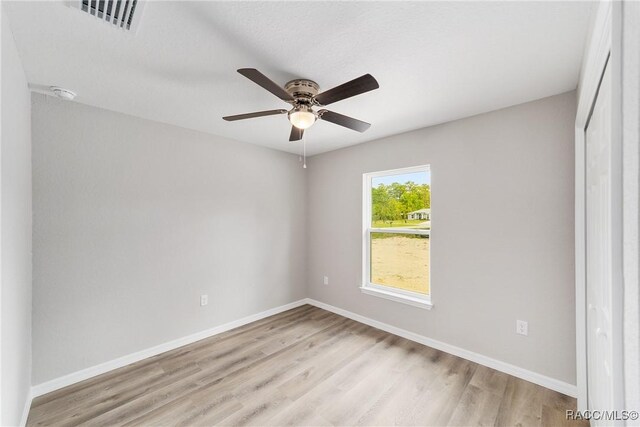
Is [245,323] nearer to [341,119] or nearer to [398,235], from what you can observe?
[398,235]

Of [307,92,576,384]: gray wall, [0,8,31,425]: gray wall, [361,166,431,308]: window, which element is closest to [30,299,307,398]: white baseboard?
[0,8,31,425]: gray wall

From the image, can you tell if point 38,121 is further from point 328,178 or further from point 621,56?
point 621,56

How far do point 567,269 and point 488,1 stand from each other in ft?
6.63

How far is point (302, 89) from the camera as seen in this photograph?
186 centimetres

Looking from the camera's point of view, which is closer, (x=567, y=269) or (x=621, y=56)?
(x=621, y=56)

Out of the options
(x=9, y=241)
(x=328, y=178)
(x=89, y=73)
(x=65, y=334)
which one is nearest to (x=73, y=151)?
(x=89, y=73)

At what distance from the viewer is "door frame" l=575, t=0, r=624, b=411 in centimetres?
70

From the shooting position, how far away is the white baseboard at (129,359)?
214cm

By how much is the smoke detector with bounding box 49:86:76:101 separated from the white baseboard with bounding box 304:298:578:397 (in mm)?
3632

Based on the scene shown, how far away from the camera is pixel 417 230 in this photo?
3.08 metres

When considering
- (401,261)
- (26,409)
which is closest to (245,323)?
(26,409)

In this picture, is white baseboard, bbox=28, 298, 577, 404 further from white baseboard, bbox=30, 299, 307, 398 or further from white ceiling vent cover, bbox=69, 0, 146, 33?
white ceiling vent cover, bbox=69, 0, 146, 33

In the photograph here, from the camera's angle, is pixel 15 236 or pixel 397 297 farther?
pixel 397 297

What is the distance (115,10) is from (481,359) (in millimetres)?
3631
